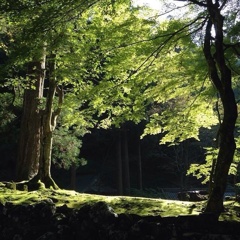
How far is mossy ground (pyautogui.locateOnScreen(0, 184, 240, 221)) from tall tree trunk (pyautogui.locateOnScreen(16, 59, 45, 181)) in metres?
1.13

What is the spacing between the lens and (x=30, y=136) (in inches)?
338

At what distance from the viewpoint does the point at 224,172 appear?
4.69 meters

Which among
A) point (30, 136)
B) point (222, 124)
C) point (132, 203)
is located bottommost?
point (132, 203)

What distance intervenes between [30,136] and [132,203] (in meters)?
3.93

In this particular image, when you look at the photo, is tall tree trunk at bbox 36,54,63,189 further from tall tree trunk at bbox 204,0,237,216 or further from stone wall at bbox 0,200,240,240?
tall tree trunk at bbox 204,0,237,216

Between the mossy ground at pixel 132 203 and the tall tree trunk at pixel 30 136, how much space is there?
1127mm

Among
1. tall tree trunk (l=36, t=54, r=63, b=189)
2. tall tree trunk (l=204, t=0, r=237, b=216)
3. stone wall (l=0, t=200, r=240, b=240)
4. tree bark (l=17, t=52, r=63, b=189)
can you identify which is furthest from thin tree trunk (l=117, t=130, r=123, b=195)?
tall tree trunk (l=204, t=0, r=237, b=216)

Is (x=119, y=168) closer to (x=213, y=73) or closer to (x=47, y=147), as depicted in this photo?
(x=47, y=147)

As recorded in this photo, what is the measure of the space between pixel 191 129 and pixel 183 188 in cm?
1470

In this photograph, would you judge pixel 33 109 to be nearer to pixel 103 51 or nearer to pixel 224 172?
pixel 103 51

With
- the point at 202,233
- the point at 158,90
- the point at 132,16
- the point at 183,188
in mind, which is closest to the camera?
the point at 202,233

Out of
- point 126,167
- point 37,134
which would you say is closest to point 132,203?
point 37,134

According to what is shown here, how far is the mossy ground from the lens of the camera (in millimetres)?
5137

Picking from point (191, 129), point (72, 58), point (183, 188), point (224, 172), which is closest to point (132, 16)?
point (72, 58)
